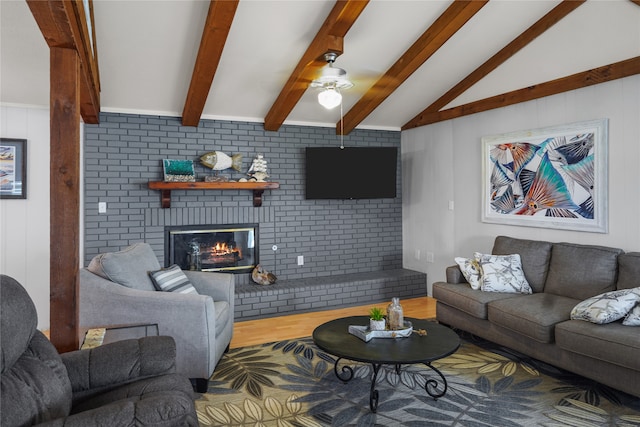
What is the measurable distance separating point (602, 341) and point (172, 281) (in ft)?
9.51

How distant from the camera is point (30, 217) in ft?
13.8

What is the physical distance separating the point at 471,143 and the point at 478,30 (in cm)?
140

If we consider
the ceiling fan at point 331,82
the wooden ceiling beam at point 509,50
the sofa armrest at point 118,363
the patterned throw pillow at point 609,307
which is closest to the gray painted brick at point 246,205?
the wooden ceiling beam at point 509,50

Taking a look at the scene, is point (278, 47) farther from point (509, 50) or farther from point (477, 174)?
point (477, 174)

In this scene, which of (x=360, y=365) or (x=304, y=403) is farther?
(x=360, y=365)

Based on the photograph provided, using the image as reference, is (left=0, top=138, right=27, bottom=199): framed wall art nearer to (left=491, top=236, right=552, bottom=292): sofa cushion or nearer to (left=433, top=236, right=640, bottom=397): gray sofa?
(left=433, top=236, right=640, bottom=397): gray sofa

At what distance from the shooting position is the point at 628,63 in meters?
3.28

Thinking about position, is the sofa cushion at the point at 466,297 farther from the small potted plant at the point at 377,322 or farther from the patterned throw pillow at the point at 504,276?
the small potted plant at the point at 377,322

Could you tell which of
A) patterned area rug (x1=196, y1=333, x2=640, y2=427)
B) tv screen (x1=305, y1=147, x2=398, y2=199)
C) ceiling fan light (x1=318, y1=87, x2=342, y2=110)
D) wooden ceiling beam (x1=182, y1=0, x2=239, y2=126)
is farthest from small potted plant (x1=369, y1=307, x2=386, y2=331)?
tv screen (x1=305, y1=147, x2=398, y2=199)

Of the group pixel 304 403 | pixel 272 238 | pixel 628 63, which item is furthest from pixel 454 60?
pixel 304 403

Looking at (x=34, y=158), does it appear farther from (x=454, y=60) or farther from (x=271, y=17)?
(x=454, y=60)

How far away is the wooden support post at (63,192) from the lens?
233cm

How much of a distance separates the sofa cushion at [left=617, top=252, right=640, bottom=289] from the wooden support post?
3.61m

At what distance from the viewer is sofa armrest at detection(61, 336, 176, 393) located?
6.37 ft
